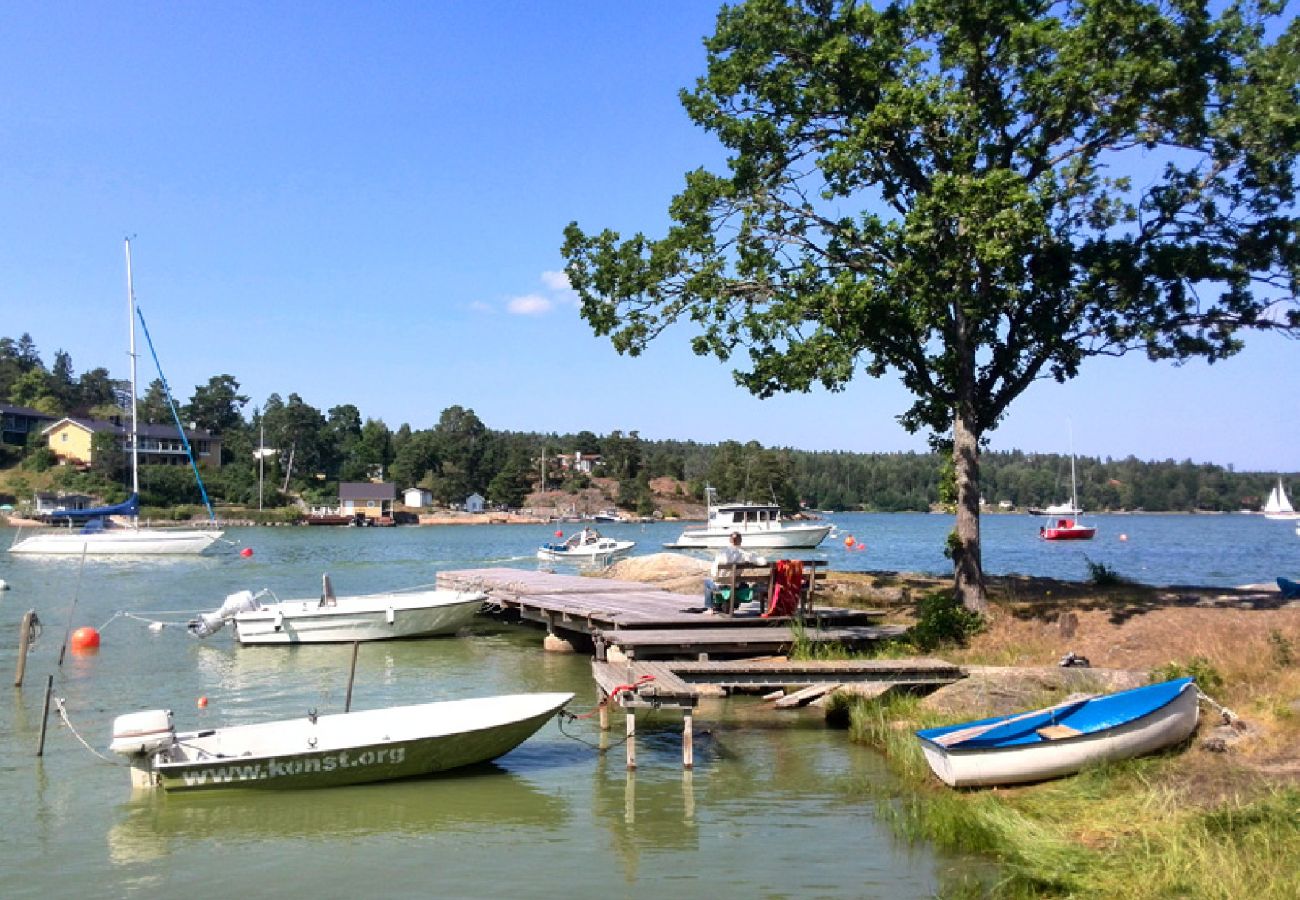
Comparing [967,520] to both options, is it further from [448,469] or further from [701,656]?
[448,469]

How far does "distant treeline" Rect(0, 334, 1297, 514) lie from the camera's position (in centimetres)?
11938

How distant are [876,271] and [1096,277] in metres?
3.55

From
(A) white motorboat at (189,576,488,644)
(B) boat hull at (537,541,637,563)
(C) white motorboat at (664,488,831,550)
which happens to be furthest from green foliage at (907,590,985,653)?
(C) white motorboat at (664,488,831,550)

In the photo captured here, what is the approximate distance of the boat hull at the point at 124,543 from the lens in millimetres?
59500

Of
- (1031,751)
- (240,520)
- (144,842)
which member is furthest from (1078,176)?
(240,520)

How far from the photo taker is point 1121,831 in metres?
8.53

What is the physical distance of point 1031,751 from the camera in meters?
10.2

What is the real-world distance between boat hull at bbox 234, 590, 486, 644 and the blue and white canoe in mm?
16331

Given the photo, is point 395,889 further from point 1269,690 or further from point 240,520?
point 240,520

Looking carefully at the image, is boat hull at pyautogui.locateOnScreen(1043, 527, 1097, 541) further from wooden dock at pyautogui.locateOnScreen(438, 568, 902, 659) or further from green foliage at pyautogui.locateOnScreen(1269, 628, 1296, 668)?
green foliage at pyautogui.locateOnScreen(1269, 628, 1296, 668)

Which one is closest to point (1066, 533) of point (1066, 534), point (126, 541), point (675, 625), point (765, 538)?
point (1066, 534)

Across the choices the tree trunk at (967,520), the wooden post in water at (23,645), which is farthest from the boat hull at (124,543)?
the tree trunk at (967,520)

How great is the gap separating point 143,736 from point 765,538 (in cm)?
5316

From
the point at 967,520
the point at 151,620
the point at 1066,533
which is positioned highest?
the point at 967,520
